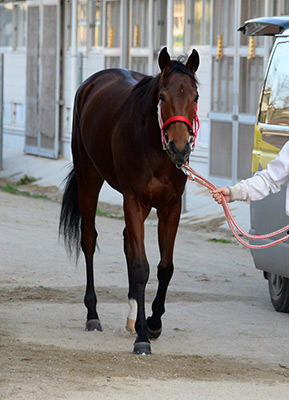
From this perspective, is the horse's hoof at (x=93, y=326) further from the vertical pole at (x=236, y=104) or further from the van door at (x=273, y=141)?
the vertical pole at (x=236, y=104)

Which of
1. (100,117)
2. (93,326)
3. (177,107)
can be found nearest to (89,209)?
(100,117)

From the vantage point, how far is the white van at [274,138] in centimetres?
755

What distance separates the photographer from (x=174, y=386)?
5.37 m

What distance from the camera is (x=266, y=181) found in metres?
5.41

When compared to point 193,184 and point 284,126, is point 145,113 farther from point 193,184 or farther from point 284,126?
point 193,184

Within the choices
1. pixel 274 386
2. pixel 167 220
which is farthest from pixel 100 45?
pixel 274 386

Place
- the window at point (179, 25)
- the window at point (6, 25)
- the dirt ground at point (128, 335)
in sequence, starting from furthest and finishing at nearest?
the window at point (6, 25) < the window at point (179, 25) < the dirt ground at point (128, 335)

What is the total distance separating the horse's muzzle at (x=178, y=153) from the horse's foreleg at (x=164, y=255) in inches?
32.6

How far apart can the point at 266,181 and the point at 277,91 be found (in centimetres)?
246

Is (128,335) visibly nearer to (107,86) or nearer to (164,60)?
(164,60)

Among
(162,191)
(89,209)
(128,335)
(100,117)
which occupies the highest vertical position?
(100,117)

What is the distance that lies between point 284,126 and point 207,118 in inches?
377

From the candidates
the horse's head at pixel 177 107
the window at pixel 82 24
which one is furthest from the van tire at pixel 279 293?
the window at pixel 82 24

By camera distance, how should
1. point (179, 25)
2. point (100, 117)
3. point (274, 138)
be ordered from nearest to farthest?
point (100, 117) < point (274, 138) < point (179, 25)
